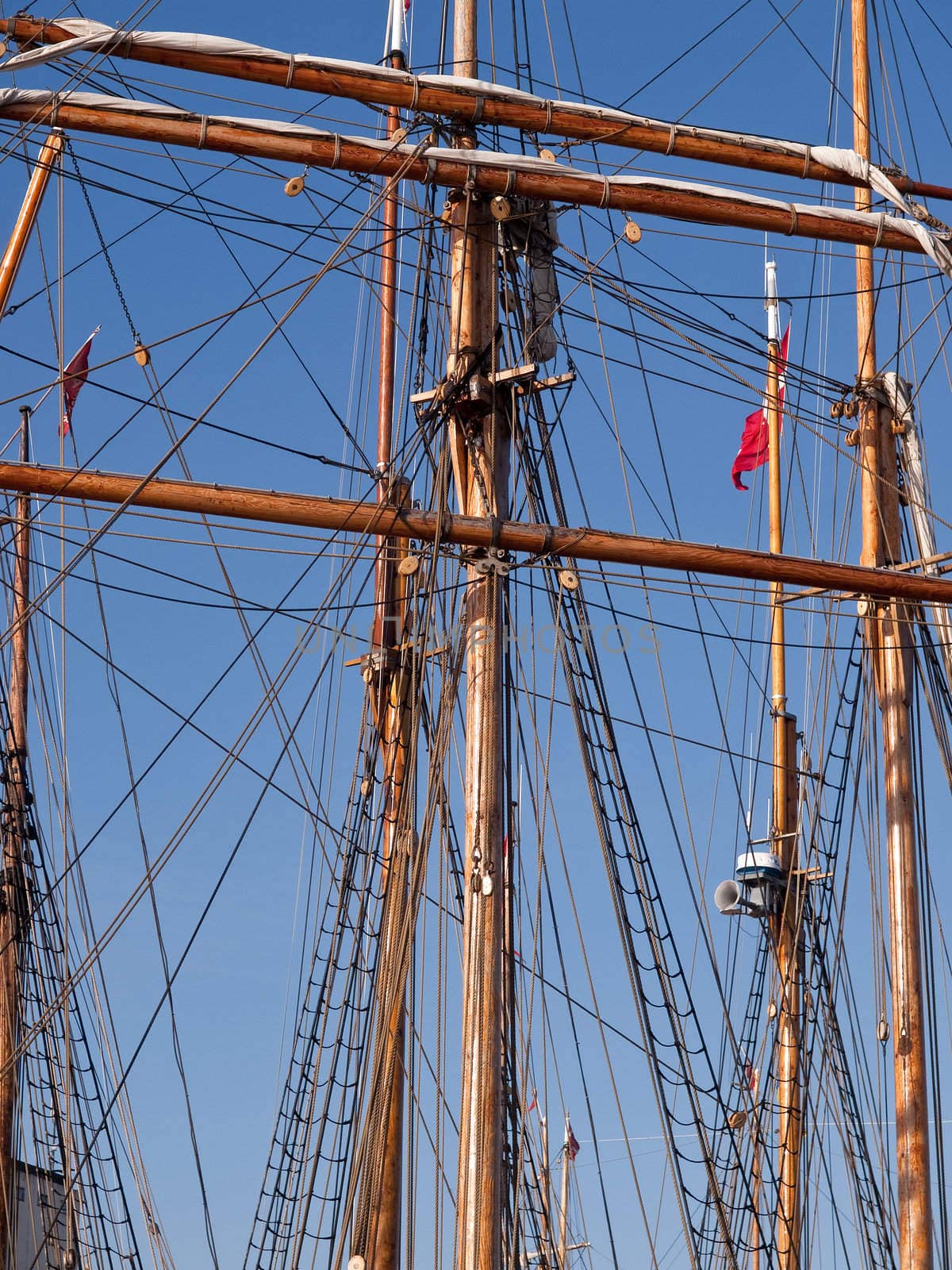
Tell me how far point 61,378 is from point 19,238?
301cm

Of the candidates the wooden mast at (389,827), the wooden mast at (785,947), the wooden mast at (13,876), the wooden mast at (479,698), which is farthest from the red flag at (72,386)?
the wooden mast at (785,947)

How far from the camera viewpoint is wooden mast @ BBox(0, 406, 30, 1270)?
23.2 meters

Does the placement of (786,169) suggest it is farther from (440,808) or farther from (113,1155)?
(113,1155)

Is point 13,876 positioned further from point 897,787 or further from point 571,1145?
point 571,1145

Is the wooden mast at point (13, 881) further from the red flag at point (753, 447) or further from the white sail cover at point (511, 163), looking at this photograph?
the red flag at point (753, 447)

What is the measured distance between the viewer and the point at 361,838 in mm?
21562

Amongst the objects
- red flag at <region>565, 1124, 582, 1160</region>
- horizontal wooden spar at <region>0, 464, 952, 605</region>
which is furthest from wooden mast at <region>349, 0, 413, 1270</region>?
red flag at <region>565, 1124, 582, 1160</region>

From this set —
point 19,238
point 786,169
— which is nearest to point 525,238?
point 786,169

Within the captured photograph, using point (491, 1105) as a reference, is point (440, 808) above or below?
above

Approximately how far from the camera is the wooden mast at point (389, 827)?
56.7 ft

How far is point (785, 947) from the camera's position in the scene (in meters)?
27.0

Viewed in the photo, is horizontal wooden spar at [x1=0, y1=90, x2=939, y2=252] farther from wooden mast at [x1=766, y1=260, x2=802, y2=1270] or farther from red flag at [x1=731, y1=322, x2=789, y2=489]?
red flag at [x1=731, y1=322, x2=789, y2=489]

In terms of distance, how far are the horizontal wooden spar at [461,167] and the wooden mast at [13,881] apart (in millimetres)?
5247

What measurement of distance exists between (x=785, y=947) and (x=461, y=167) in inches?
465
